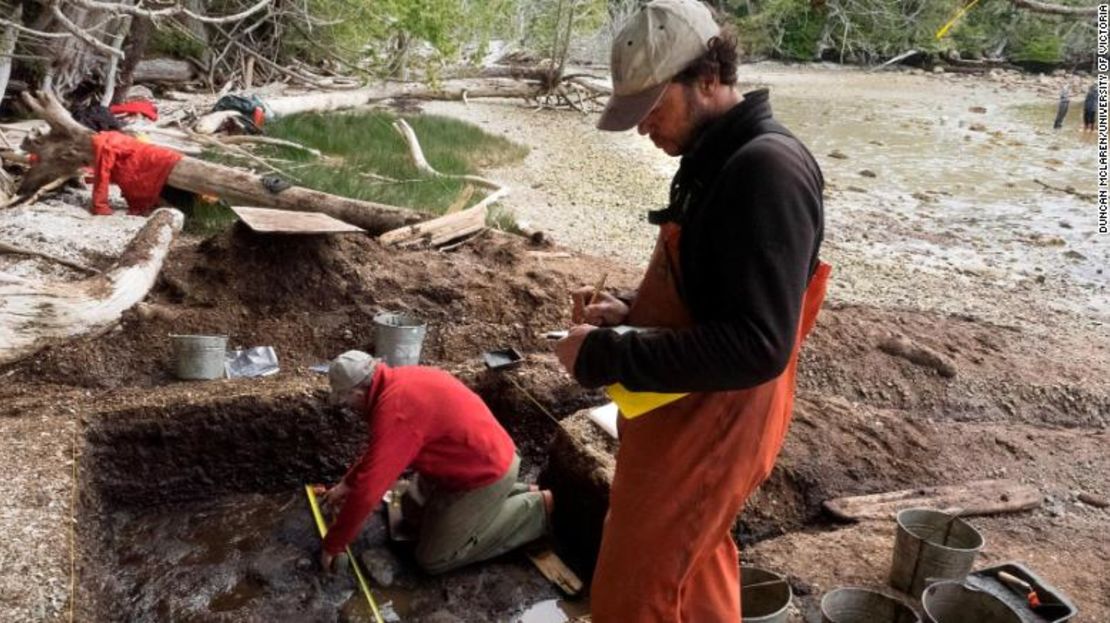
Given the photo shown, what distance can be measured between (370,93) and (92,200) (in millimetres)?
11432

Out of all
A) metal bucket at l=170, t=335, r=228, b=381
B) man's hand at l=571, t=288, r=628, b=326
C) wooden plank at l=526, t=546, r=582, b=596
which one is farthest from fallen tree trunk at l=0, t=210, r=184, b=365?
man's hand at l=571, t=288, r=628, b=326

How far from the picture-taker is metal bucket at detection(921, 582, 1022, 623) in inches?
121

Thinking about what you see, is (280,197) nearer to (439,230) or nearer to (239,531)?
(439,230)

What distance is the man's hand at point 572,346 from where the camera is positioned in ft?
6.82

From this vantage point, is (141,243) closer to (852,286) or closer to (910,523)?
(910,523)

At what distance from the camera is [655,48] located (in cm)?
193

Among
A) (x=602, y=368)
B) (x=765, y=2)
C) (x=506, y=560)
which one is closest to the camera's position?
(x=602, y=368)

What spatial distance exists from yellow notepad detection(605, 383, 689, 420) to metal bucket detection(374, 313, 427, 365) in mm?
3623

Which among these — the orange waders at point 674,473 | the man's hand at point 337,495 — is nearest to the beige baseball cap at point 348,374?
the man's hand at point 337,495

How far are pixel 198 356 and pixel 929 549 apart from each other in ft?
13.5

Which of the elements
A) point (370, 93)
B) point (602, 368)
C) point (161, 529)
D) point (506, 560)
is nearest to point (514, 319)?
point (506, 560)

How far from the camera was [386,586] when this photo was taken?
4477 mm

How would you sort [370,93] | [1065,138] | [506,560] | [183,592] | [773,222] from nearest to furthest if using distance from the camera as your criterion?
[773,222], [183,592], [506,560], [370,93], [1065,138]

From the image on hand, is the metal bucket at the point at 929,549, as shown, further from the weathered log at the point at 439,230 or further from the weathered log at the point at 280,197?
the weathered log at the point at 280,197
